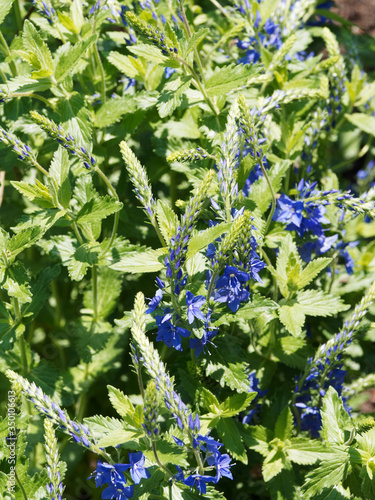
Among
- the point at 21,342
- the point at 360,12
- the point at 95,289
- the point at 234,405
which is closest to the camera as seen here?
the point at 234,405

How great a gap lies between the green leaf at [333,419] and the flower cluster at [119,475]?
2.53 ft

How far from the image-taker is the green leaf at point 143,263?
216 centimetres

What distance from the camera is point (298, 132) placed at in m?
2.86

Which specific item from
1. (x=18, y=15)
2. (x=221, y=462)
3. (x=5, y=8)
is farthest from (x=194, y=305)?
(x=18, y=15)

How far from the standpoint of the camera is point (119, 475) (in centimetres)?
202

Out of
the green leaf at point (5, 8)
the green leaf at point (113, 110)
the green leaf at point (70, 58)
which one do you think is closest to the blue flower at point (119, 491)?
the green leaf at point (113, 110)

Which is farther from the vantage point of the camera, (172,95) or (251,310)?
(172,95)

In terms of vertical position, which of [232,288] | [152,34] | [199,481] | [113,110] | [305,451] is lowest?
[305,451]

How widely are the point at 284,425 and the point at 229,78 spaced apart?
1.58 meters

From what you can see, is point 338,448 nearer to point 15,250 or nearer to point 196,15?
point 15,250

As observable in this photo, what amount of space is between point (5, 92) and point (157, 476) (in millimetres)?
1694

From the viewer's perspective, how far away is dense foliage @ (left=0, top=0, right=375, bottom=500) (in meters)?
2.09

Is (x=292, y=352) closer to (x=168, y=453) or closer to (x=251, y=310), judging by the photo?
(x=251, y=310)

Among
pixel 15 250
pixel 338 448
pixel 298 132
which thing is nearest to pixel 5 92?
pixel 15 250
